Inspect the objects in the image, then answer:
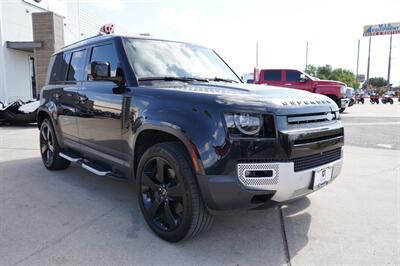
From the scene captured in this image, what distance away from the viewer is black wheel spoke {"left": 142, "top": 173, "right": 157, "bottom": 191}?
2.95 meters

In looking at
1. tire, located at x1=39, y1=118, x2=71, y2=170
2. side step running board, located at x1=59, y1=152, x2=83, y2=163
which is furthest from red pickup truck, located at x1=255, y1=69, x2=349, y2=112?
side step running board, located at x1=59, y1=152, x2=83, y2=163

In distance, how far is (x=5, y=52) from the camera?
55.1 ft

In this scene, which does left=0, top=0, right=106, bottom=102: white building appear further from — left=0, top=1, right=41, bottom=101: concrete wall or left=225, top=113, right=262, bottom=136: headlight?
left=225, top=113, right=262, bottom=136: headlight

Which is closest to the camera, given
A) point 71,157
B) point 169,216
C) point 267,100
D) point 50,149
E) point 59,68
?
point 267,100

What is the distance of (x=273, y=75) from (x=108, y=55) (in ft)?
38.7

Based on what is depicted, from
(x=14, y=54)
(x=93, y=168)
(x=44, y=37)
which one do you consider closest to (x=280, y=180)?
(x=93, y=168)

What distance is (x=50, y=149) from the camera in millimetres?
5254

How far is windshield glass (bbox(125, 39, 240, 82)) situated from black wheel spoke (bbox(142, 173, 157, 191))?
40.3 inches

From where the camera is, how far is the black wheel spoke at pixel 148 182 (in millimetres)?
2946

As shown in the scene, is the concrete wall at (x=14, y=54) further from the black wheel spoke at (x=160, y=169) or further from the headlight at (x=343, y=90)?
the black wheel spoke at (x=160, y=169)

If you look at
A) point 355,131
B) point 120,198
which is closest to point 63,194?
point 120,198

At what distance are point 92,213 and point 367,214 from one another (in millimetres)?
2986

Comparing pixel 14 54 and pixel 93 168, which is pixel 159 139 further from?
pixel 14 54

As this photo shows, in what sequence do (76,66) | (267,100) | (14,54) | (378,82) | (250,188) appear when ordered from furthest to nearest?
(378,82) → (14,54) → (76,66) → (267,100) → (250,188)
